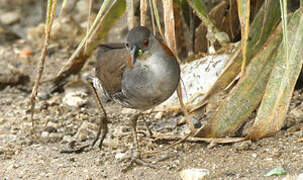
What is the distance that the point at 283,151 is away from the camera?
378 cm

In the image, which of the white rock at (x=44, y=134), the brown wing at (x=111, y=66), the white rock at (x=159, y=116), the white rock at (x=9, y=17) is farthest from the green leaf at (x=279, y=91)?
the white rock at (x=9, y=17)

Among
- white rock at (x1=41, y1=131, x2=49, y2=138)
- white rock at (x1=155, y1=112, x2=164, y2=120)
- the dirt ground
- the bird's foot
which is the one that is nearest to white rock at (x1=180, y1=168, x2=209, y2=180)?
the dirt ground

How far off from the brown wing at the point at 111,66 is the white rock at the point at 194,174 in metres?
0.74

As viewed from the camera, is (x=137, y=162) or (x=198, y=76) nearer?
(x=137, y=162)

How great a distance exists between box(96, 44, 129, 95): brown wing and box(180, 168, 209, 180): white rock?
74 centimetres

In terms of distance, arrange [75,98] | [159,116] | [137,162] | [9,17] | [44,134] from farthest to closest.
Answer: [9,17]
[75,98]
[159,116]
[44,134]
[137,162]

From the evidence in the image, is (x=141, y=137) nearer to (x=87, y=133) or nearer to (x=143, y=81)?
(x=87, y=133)

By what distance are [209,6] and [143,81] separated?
1806mm

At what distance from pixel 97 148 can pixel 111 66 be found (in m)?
0.78

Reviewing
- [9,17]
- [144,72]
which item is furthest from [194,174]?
[9,17]

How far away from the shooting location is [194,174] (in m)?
3.51

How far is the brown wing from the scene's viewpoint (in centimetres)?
384

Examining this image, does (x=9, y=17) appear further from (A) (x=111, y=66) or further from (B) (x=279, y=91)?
(B) (x=279, y=91)

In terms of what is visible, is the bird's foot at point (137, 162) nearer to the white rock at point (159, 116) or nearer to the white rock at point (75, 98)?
the white rock at point (159, 116)
